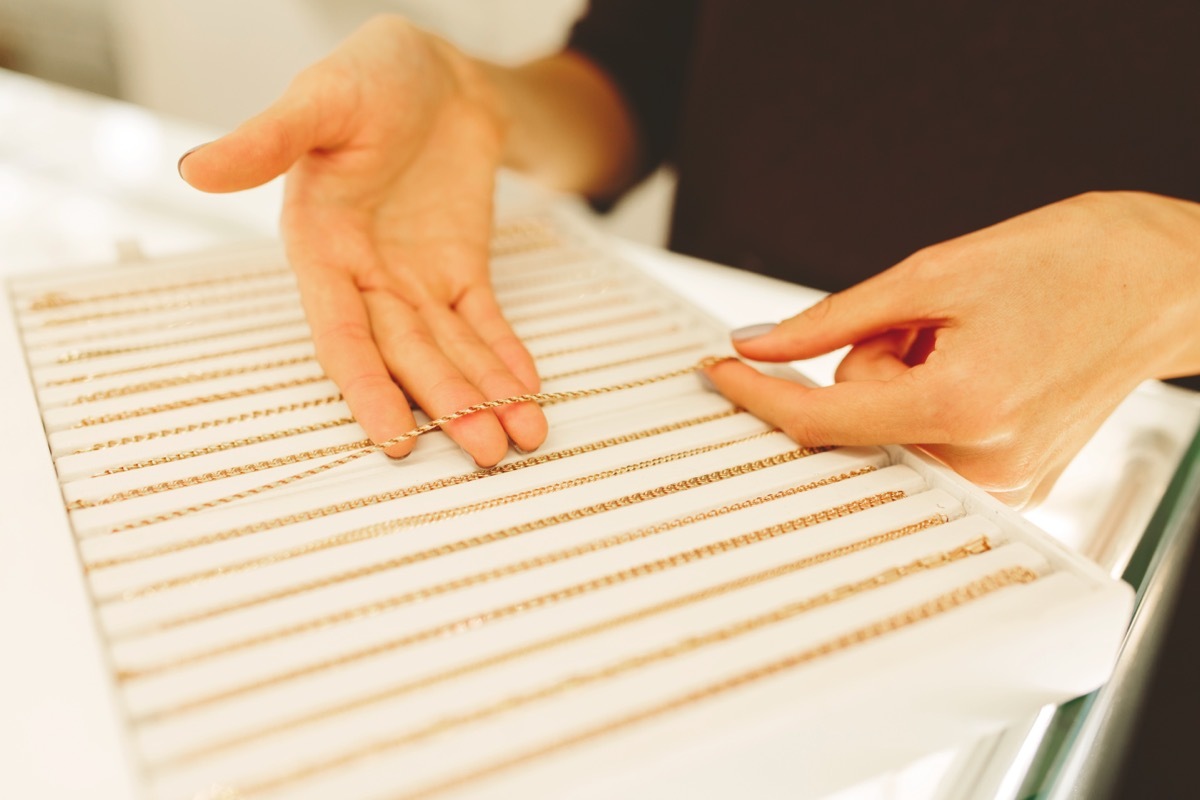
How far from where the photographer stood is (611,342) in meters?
0.60

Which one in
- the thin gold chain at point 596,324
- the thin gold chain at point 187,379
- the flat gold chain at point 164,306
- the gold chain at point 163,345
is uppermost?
the flat gold chain at point 164,306

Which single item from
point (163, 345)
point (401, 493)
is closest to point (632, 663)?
point (401, 493)

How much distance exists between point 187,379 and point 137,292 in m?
0.13

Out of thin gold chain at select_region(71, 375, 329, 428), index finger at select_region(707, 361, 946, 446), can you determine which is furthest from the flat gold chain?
index finger at select_region(707, 361, 946, 446)

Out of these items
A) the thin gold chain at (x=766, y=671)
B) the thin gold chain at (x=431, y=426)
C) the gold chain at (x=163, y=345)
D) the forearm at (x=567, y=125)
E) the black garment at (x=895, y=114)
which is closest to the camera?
the thin gold chain at (x=766, y=671)

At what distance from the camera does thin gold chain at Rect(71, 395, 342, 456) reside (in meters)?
0.47

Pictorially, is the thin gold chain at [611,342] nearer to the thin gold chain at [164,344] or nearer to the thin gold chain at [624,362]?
the thin gold chain at [624,362]

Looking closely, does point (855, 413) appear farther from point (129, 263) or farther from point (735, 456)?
point (129, 263)

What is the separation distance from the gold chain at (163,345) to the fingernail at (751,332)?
275mm

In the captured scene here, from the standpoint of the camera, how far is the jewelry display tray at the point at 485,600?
0.32 metres

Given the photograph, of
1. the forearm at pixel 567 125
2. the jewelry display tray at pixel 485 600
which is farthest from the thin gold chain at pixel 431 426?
the forearm at pixel 567 125

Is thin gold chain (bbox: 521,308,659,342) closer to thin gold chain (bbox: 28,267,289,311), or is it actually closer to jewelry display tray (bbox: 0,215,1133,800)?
jewelry display tray (bbox: 0,215,1133,800)

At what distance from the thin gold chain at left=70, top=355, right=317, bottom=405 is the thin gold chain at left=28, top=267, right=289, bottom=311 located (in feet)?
0.40

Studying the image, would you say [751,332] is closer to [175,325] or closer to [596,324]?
[596,324]
